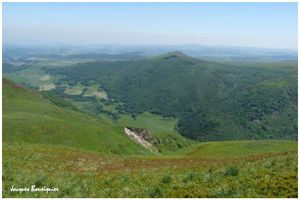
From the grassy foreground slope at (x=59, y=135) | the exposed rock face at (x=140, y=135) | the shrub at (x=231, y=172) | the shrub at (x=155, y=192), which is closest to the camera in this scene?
the shrub at (x=155, y=192)

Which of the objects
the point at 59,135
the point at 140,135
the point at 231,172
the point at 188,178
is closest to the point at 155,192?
the point at 188,178

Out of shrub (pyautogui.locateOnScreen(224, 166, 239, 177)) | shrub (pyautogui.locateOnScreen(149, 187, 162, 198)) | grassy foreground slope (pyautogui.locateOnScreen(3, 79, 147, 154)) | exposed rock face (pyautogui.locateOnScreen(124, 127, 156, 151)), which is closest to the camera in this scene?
shrub (pyautogui.locateOnScreen(149, 187, 162, 198))

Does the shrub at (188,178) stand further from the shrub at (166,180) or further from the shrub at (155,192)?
the shrub at (155,192)

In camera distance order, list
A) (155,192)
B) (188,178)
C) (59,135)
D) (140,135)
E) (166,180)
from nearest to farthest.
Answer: (155,192), (166,180), (188,178), (59,135), (140,135)

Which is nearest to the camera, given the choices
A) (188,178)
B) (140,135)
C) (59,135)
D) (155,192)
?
(155,192)

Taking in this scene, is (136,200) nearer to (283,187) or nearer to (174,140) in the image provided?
(283,187)

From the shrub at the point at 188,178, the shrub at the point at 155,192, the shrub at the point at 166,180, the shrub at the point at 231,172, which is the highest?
the shrub at the point at 231,172

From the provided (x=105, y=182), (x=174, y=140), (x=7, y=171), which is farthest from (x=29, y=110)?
(x=105, y=182)

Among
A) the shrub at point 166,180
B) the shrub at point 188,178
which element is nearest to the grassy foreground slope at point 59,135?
the shrub at point 166,180

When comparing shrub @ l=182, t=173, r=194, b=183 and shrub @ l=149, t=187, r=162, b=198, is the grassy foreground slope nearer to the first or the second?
shrub @ l=182, t=173, r=194, b=183

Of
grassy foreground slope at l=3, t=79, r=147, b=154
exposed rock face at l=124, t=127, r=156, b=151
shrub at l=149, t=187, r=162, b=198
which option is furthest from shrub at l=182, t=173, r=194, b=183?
exposed rock face at l=124, t=127, r=156, b=151

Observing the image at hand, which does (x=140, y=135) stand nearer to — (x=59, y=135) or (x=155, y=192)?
(x=59, y=135)
